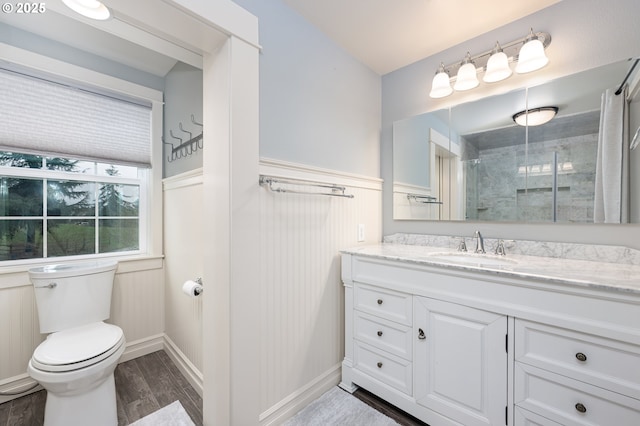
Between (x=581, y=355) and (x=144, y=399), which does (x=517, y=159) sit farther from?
(x=144, y=399)

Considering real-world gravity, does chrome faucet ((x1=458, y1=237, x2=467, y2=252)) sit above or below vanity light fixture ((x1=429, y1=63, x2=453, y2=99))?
below

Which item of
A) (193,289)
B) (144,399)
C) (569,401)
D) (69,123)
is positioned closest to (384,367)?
(569,401)

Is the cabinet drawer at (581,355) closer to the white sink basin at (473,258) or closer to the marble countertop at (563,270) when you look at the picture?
the marble countertop at (563,270)

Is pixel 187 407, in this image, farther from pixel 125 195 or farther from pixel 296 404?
pixel 125 195

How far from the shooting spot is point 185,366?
1844mm

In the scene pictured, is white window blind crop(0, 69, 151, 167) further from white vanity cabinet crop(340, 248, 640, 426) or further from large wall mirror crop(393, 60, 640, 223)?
large wall mirror crop(393, 60, 640, 223)

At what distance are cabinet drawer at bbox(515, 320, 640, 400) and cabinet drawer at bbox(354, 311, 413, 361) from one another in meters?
0.50

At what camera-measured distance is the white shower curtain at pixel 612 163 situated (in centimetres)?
125

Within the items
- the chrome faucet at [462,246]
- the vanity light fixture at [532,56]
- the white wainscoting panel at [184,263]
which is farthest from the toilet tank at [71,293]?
the vanity light fixture at [532,56]

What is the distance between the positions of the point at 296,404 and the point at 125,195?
2.03 meters

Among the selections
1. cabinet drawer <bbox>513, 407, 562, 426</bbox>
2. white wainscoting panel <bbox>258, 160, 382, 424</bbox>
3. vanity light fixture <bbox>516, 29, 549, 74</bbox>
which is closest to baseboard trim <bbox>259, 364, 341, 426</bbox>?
white wainscoting panel <bbox>258, 160, 382, 424</bbox>

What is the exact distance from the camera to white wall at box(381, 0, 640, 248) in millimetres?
1273

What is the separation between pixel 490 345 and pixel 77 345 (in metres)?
2.10

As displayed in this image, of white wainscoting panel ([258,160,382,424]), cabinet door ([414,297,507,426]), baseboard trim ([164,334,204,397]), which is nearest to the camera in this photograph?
cabinet door ([414,297,507,426])
